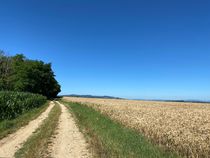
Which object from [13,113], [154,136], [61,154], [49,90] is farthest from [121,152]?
[49,90]

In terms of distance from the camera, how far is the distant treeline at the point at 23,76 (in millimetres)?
73156

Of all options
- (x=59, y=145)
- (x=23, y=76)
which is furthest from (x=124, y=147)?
(x=23, y=76)

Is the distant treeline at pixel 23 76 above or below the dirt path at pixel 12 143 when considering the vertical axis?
above

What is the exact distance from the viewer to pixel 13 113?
22.6 m

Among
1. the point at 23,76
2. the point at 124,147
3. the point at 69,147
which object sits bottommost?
the point at 69,147

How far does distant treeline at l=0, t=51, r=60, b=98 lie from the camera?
240 feet

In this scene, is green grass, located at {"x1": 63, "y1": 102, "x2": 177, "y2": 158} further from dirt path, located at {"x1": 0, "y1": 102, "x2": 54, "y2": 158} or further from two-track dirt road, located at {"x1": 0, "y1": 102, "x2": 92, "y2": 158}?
dirt path, located at {"x1": 0, "y1": 102, "x2": 54, "y2": 158}

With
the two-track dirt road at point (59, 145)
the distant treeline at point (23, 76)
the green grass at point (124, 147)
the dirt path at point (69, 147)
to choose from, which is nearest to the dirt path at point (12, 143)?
the two-track dirt road at point (59, 145)

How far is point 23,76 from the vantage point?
245ft

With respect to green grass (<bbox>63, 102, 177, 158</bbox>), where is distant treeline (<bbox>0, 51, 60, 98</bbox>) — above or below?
above

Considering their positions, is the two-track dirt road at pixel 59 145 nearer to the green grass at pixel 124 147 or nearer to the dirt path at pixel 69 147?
the dirt path at pixel 69 147

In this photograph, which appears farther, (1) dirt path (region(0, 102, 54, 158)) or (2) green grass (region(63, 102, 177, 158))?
(1) dirt path (region(0, 102, 54, 158))

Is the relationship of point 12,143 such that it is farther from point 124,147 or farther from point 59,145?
point 124,147

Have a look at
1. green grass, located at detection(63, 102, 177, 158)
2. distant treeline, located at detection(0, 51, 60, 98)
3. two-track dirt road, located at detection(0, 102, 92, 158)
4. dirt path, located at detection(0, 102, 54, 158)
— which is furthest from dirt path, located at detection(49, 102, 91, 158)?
distant treeline, located at detection(0, 51, 60, 98)
